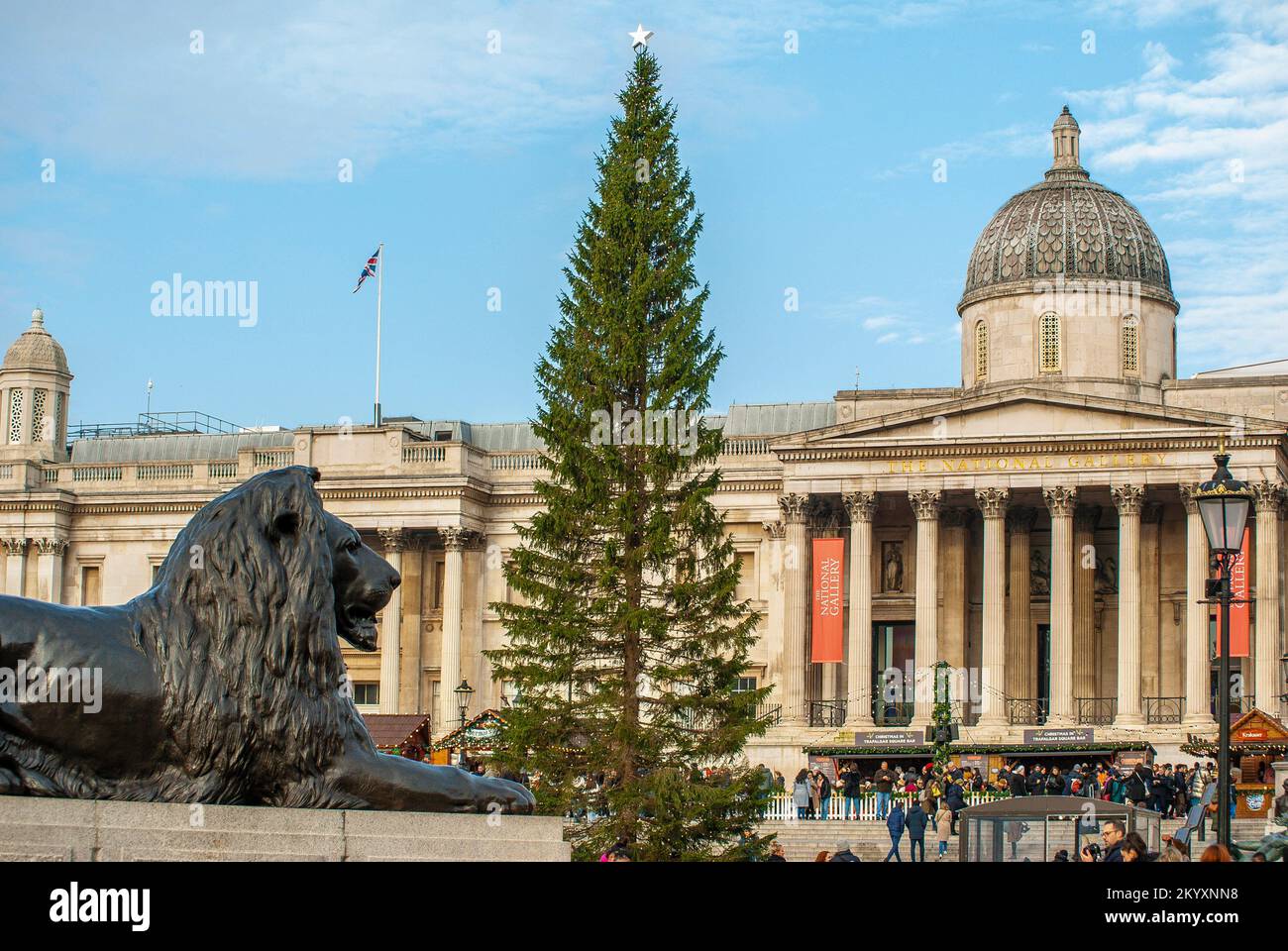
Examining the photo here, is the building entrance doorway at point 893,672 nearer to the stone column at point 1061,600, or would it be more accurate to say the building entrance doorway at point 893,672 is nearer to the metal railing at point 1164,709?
the stone column at point 1061,600

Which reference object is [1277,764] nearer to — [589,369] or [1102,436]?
[589,369]

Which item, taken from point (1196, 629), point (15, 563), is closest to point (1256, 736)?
point (1196, 629)

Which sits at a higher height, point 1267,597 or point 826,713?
point 1267,597

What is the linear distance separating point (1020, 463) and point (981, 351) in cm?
665

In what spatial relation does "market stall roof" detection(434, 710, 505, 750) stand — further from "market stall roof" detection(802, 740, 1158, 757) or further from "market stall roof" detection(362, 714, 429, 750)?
"market stall roof" detection(802, 740, 1158, 757)

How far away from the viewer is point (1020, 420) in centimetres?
5738

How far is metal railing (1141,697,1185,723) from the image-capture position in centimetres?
5634

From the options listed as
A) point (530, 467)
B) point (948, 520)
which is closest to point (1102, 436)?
point (948, 520)

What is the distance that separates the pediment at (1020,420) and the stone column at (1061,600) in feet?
6.09

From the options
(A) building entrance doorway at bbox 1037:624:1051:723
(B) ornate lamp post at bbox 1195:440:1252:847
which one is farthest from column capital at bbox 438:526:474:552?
(B) ornate lamp post at bbox 1195:440:1252:847

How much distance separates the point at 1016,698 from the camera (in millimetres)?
58844

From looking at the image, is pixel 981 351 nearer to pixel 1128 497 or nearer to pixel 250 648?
pixel 1128 497

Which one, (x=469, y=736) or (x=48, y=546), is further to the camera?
(x=48, y=546)

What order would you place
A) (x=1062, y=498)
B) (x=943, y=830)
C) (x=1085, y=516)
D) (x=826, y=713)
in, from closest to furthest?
(x=943, y=830)
(x=1062, y=498)
(x=826, y=713)
(x=1085, y=516)
